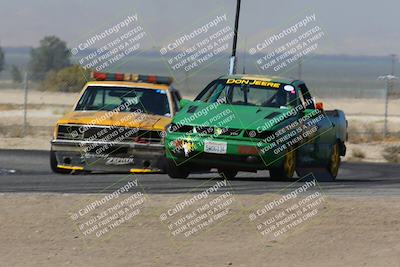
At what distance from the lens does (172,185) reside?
16344 mm

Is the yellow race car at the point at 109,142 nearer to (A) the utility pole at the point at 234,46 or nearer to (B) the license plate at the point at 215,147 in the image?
(B) the license plate at the point at 215,147

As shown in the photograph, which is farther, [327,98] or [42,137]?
[327,98]

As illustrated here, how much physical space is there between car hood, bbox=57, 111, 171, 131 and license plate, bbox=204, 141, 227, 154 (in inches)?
Result: 59.4

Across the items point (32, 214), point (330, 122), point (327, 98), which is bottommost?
point (327, 98)

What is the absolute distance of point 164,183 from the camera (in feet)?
54.6

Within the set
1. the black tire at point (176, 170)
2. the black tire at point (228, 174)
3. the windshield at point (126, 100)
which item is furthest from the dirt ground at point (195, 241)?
the windshield at point (126, 100)

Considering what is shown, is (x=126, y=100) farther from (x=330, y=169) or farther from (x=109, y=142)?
(x=330, y=169)

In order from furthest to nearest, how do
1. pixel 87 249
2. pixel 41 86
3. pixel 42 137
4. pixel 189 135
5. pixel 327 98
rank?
1. pixel 41 86
2. pixel 327 98
3. pixel 42 137
4. pixel 189 135
5. pixel 87 249

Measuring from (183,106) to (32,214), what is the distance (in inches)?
208

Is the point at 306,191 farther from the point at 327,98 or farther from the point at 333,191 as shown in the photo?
the point at 327,98

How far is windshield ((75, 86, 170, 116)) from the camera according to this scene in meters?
18.9

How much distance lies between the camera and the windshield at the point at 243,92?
1770 centimetres

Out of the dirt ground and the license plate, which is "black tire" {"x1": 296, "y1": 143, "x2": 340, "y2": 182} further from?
the dirt ground

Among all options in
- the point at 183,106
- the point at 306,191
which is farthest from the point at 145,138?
the point at 306,191
